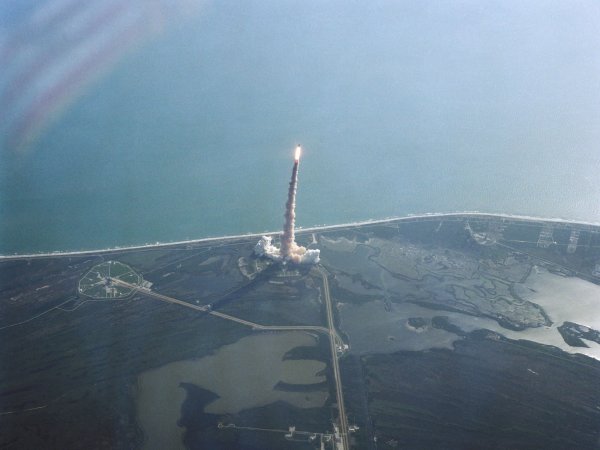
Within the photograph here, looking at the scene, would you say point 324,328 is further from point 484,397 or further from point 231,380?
point 484,397

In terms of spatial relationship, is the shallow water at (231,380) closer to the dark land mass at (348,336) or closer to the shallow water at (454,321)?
the dark land mass at (348,336)

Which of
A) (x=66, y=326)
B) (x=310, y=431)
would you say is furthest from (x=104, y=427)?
(x=310, y=431)

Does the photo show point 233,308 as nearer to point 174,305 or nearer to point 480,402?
point 174,305

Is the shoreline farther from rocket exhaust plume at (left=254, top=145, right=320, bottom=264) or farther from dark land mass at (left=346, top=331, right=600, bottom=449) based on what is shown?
dark land mass at (left=346, top=331, right=600, bottom=449)

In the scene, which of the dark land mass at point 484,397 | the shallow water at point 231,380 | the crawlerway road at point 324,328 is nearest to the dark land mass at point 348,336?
the dark land mass at point 484,397

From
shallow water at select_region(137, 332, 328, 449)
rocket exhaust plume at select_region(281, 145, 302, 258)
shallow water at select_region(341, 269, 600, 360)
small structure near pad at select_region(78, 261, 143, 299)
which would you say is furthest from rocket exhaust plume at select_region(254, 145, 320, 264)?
small structure near pad at select_region(78, 261, 143, 299)

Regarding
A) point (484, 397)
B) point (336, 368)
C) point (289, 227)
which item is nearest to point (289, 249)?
point (289, 227)

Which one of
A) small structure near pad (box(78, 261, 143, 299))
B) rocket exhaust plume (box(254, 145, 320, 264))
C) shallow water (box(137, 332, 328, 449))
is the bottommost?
shallow water (box(137, 332, 328, 449))
